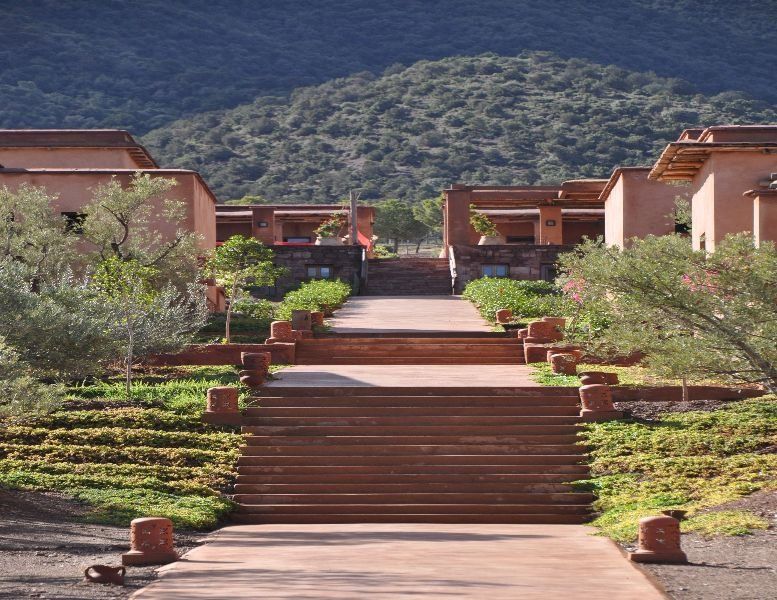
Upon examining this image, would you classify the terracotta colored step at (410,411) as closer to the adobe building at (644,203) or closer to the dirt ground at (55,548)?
the dirt ground at (55,548)

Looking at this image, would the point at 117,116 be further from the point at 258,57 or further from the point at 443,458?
the point at 443,458

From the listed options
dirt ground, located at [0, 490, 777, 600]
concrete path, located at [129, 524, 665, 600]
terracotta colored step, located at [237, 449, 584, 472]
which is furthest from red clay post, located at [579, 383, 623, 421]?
dirt ground, located at [0, 490, 777, 600]

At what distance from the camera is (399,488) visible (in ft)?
57.8

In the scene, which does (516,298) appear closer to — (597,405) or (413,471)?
(597,405)

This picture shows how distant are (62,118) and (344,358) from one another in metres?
76.4

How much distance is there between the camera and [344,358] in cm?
2650

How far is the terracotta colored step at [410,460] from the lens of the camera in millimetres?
18250

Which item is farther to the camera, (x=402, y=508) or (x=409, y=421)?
(x=409, y=421)

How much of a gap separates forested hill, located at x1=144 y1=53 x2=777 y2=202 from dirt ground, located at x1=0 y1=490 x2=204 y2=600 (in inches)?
2530

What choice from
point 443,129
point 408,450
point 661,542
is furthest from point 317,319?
point 443,129

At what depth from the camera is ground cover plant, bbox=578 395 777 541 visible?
1532cm

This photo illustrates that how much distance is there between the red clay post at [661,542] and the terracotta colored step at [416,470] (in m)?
4.95

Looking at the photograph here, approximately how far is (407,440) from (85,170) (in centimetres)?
1760

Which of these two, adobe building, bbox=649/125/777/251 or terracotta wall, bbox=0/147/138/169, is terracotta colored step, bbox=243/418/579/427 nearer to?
adobe building, bbox=649/125/777/251
